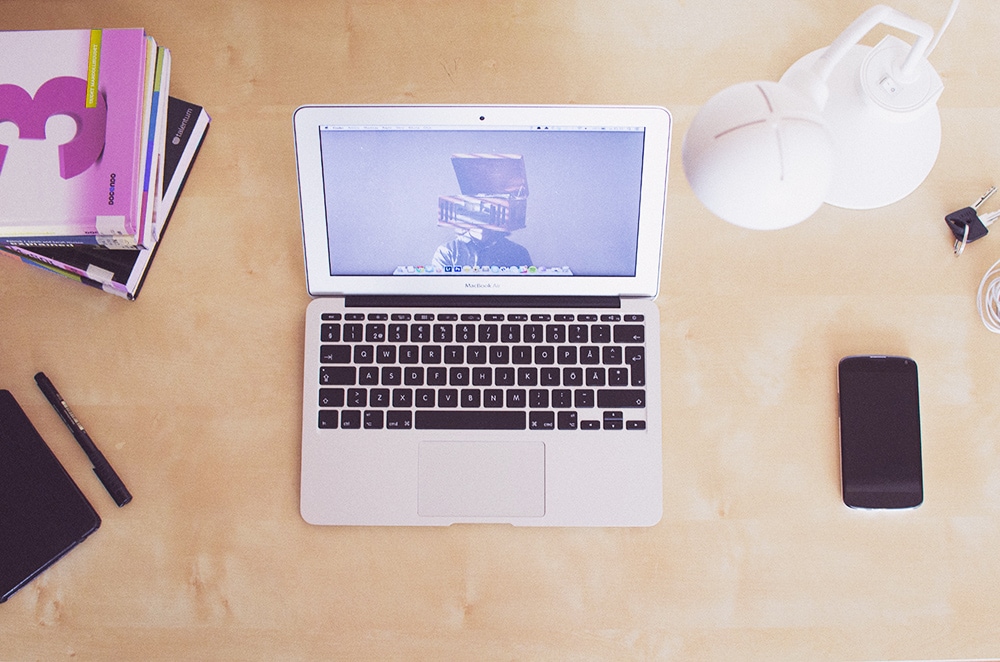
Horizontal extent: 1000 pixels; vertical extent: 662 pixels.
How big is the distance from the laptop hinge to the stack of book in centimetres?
27

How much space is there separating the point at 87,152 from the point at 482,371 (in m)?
0.52

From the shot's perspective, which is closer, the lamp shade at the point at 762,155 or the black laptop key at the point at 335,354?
the lamp shade at the point at 762,155

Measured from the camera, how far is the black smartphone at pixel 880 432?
2.72ft

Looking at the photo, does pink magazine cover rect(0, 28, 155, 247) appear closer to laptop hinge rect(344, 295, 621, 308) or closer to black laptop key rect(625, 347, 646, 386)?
laptop hinge rect(344, 295, 621, 308)

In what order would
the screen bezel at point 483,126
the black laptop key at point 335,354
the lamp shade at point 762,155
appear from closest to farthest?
the lamp shade at point 762,155 → the screen bezel at point 483,126 → the black laptop key at point 335,354

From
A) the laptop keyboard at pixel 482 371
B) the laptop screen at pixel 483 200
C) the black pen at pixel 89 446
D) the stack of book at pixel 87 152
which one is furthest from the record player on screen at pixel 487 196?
the black pen at pixel 89 446

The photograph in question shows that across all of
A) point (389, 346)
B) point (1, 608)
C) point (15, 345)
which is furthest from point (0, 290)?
point (389, 346)

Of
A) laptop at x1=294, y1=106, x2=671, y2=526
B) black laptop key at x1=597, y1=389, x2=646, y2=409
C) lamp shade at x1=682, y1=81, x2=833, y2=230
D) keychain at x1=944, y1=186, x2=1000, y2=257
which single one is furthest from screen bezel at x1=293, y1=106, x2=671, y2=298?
keychain at x1=944, y1=186, x2=1000, y2=257

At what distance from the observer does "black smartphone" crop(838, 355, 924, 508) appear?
32.6 inches

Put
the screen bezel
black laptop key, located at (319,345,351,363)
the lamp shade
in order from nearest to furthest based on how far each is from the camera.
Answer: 1. the lamp shade
2. the screen bezel
3. black laptop key, located at (319,345,351,363)

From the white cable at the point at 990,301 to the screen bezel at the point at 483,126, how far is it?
39 centimetres

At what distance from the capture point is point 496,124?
760 millimetres

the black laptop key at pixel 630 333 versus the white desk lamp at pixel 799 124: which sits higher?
the white desk lamp at pixel 799 124

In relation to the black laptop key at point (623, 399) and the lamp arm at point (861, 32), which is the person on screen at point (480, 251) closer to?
the black laptop key at point (623, 399)
